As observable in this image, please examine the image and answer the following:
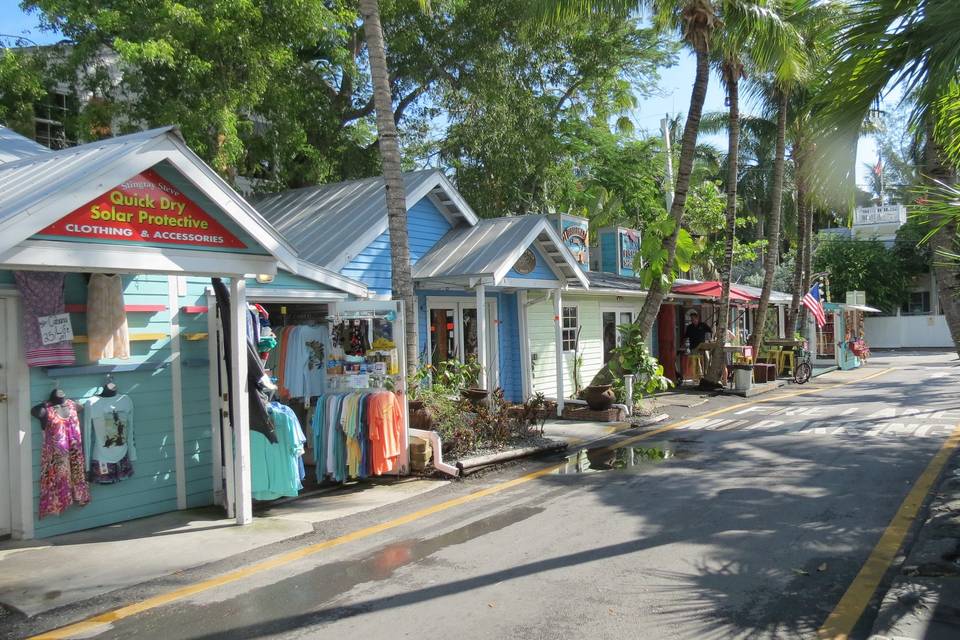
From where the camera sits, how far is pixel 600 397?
14.1m

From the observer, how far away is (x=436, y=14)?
18766 millimetres

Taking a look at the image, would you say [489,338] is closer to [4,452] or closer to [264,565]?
[264,565]

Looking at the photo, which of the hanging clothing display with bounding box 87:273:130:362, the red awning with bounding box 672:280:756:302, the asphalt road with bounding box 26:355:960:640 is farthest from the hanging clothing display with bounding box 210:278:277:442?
the red awning with bounding box 672:280:756:302

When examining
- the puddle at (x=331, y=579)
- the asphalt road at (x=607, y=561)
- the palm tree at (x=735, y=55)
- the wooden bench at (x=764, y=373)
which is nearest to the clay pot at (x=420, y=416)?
the asphalt road at (x=607, y=561)

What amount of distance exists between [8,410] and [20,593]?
2.05 meters

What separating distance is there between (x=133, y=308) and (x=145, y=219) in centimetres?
154

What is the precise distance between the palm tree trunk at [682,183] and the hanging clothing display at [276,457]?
8361mm

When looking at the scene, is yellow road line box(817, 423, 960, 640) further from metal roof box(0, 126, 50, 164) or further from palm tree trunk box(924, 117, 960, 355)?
metal roof box(0, 126, 50, 164)

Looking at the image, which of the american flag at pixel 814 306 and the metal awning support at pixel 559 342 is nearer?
the metal awning support at pixel 559 342

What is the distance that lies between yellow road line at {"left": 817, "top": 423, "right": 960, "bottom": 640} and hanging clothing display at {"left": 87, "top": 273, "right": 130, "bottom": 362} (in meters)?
6.62

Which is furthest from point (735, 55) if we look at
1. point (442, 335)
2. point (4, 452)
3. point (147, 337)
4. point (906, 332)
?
point (906, 332)

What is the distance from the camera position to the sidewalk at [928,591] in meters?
4.37

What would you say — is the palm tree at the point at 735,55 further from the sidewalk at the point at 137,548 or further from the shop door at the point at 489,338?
the sidewalk at the point at 137,548

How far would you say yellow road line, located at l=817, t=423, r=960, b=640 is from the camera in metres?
4.69
